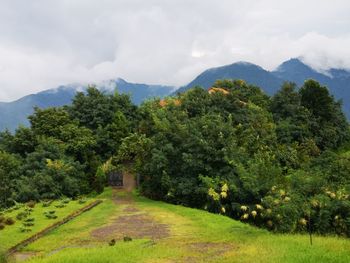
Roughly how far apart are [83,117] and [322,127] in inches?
762

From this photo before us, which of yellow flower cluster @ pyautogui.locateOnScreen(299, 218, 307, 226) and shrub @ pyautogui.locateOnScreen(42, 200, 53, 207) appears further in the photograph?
shrub @ pyautogui.locateOnScreen(42, 200, 53, 207)

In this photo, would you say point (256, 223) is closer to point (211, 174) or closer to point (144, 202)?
point (211, 174)

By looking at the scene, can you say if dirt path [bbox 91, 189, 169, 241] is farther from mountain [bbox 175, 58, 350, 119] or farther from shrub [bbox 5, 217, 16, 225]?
mountain [bbox 175, 58, 350, 119]

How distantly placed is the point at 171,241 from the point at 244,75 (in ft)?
228

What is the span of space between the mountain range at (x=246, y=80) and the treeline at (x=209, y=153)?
122ft

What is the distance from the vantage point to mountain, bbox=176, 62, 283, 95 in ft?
268

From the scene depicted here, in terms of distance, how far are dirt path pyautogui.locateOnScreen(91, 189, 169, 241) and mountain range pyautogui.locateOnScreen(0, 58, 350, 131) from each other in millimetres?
54081

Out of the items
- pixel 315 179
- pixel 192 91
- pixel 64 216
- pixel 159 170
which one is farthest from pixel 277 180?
Answer: pixel 192 91

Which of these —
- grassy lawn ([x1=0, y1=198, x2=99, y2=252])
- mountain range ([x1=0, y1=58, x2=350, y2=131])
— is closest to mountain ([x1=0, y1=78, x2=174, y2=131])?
mountain range ([x1=0, y1=58, x2=350, y2=131])

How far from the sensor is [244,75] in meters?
82.2

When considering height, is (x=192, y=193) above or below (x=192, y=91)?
below

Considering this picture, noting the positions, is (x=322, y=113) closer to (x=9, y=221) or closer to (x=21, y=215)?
(x=21, y=215)

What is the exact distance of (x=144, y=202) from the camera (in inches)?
1026

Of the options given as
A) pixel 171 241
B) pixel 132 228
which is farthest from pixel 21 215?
pixel 171 241
